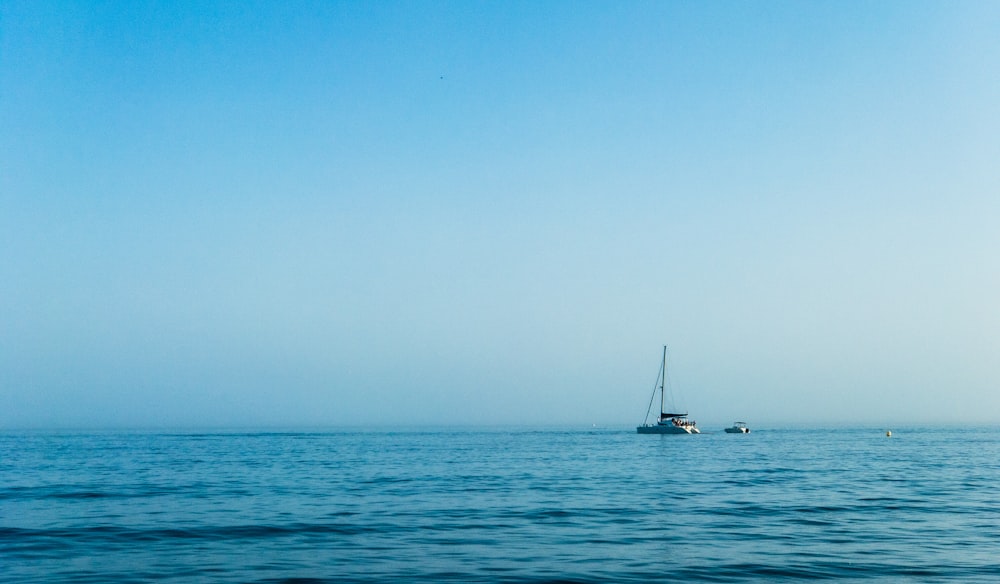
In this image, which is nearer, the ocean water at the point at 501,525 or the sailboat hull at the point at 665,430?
the ocean water at the point at 501,525

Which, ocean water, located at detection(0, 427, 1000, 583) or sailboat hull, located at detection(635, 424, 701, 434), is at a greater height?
sailboat hull, located at detection(635, 424, 701, 434)

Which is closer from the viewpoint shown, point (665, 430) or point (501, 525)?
point (501, 525)

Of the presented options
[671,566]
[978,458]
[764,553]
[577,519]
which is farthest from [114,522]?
[978,458]

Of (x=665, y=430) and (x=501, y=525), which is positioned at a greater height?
(x=665, y=430)

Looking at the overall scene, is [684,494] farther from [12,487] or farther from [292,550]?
[12,487]

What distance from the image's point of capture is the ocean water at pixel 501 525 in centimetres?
2492

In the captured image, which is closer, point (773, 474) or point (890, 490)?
point (890, 490)

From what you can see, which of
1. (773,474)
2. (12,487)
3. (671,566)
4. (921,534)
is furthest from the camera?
(773,474)

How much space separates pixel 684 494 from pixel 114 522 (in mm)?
28635

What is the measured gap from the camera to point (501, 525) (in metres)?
34.2

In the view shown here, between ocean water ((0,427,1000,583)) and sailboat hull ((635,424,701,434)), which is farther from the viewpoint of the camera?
sailboat hull ((635,424,701,434))

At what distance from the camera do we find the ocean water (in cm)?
2492

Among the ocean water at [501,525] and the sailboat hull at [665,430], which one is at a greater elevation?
the sailboat hull at [665,430]

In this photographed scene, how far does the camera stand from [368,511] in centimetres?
3884
